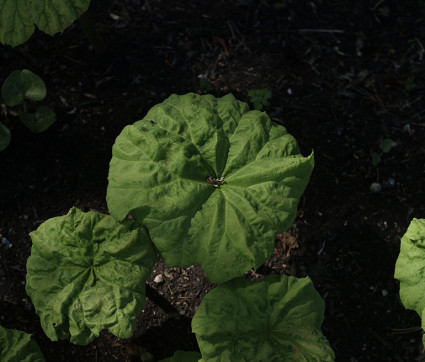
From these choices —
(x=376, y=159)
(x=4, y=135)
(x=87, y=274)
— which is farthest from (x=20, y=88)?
(x=376, y=159)

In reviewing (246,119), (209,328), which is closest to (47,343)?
(209,328)

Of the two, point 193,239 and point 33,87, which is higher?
point 33,87

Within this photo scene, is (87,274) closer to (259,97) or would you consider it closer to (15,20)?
(15,20)

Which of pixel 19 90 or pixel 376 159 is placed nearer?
pixel 19 90

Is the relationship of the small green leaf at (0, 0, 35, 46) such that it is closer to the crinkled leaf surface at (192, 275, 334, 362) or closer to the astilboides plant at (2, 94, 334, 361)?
the astilboides plant at (2, 94, 334, 361)

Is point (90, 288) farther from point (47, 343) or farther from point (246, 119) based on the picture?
point (246, 119)

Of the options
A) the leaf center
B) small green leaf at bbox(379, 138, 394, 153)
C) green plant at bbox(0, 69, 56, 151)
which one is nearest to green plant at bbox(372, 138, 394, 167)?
small green leaf at bbox(379, 138, 394, 153)

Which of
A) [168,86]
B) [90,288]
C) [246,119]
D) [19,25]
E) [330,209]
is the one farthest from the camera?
[168,86]
